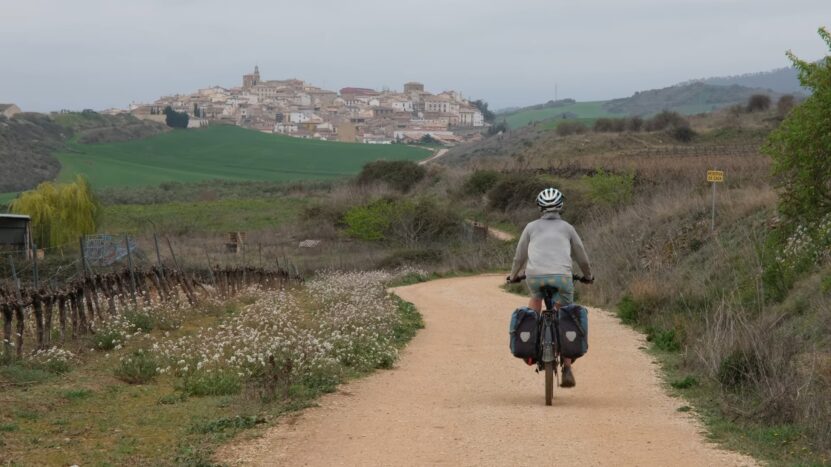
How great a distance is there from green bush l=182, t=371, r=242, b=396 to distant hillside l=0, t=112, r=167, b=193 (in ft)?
325

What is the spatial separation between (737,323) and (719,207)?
59.3 ft

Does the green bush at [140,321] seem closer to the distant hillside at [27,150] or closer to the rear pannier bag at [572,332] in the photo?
the rear pannier bag at [572,332]

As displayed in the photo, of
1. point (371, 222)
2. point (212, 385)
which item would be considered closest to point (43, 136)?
point (371, 222)

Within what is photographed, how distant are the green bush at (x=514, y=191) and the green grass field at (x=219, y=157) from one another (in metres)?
53.9

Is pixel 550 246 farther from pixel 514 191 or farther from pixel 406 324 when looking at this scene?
pixel 514 191

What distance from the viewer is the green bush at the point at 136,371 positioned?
13961mm

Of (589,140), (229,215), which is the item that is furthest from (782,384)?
(589,140)

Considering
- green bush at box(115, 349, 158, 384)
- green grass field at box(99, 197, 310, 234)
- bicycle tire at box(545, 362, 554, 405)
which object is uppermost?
bicycle tire at box(545, 362, 554, 405)

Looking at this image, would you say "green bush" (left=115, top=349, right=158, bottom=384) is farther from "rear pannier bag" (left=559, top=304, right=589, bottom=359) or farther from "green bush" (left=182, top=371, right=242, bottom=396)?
"rear pannier bag" (left=559, top=304, right=589, bottom=359)

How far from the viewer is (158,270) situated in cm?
2361

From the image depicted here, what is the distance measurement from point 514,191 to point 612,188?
1845 cm

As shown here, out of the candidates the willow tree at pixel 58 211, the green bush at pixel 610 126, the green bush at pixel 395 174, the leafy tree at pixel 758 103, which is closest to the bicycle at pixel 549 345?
the willow tree at pixel 58 211

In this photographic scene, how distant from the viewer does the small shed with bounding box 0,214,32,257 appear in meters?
49.0

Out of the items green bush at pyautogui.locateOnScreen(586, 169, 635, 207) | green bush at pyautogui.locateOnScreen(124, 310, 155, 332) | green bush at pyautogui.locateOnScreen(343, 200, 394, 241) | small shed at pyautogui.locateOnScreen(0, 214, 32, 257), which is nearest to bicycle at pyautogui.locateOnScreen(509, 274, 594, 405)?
green bush at pyautogui.locateOnScreen(124, 310, 155, 332)
